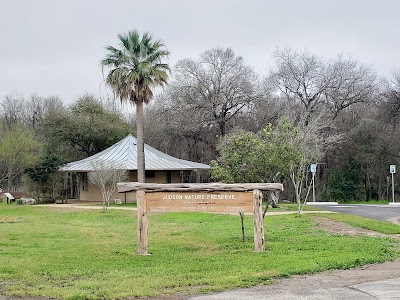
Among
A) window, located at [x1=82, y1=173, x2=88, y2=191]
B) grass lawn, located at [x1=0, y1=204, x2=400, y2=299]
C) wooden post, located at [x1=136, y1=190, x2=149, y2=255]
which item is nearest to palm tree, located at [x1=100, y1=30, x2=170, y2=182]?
window, located at [x1=82, y1=173, x2=88, y2=191]

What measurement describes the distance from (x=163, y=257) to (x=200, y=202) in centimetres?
157

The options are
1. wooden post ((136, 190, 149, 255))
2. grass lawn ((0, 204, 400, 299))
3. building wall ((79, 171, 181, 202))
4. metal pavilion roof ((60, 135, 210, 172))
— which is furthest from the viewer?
building wall ((79, 171, 181, 202))

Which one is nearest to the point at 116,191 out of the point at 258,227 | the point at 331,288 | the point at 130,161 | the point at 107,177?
the point at 130,161

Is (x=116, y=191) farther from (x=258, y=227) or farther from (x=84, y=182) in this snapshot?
(x=258, y=227)

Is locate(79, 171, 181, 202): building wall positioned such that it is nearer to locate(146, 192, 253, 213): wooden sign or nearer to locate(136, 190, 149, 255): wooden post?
locate(136, 190, 149, 255): wooden post

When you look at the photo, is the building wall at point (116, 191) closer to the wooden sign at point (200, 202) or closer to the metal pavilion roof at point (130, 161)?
the metal pavilion roof at point (130, 161)

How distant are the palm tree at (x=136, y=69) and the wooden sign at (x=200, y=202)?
19.4 m

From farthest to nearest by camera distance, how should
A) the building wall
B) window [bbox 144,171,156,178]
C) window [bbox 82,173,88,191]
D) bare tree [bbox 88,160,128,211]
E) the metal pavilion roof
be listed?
window [bbox 82,173,88,191] < window [bbox 144,171,156,178] < the building wall < the metal pavilion roof < bare tree [bbox 88,160,128,211]

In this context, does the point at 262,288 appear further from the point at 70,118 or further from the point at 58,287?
the point at 70,118

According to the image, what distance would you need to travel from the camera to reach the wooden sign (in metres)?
13.0

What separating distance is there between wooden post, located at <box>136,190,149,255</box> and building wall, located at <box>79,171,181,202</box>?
24.2 m

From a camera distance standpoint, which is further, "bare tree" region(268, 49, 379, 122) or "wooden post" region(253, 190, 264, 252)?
"bare tree" region(268, 49, 379, 122)

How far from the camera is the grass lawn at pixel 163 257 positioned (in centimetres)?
912

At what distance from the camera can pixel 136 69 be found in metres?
32.2
